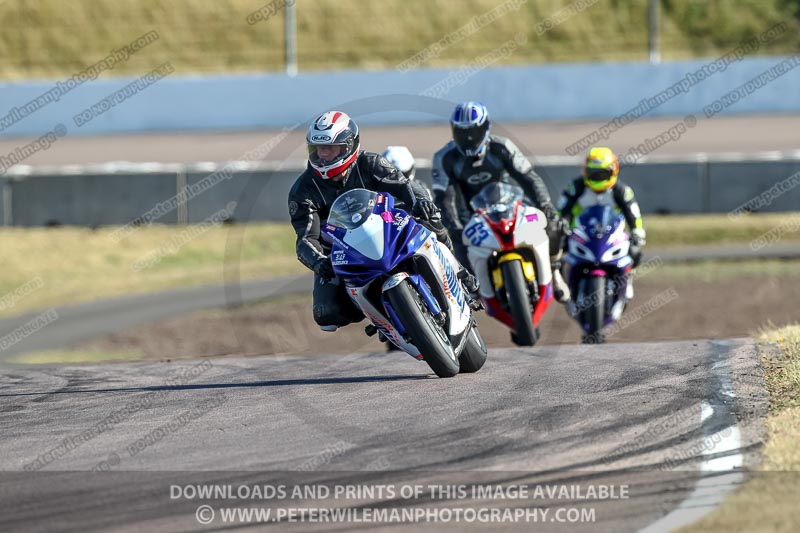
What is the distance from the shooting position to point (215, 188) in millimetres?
20875

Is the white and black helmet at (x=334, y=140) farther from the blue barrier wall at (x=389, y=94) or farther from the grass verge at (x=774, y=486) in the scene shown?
the blue barrier wall at (x=389, y=94)

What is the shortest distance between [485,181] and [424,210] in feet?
12.2

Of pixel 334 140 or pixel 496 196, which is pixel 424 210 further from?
pixel 496 196

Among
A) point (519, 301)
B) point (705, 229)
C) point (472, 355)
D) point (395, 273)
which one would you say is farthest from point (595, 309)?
point (705, 229)

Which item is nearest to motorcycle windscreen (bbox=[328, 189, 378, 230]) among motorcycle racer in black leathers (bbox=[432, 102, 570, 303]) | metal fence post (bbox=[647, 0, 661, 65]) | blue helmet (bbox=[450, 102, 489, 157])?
motorcycle racer in black leathers (bbox=[432, 102, 570, 303])

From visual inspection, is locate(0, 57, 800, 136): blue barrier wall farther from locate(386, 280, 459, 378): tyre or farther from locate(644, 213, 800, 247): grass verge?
locate(386, 280, 459, 378): tyre

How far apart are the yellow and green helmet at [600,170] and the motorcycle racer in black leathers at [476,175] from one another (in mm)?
821

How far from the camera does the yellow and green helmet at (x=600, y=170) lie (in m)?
12.8

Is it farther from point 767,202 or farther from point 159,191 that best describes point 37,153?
point 767,202

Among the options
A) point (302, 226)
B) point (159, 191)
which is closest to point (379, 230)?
point (302, 226)

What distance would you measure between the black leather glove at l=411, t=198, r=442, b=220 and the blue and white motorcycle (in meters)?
0.33

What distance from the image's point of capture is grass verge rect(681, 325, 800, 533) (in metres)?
5.21

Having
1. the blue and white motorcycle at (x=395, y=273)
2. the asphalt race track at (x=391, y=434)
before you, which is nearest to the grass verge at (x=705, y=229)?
the asphalt race track at (x=391, y=434)

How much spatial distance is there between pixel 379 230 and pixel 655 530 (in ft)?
10.6
